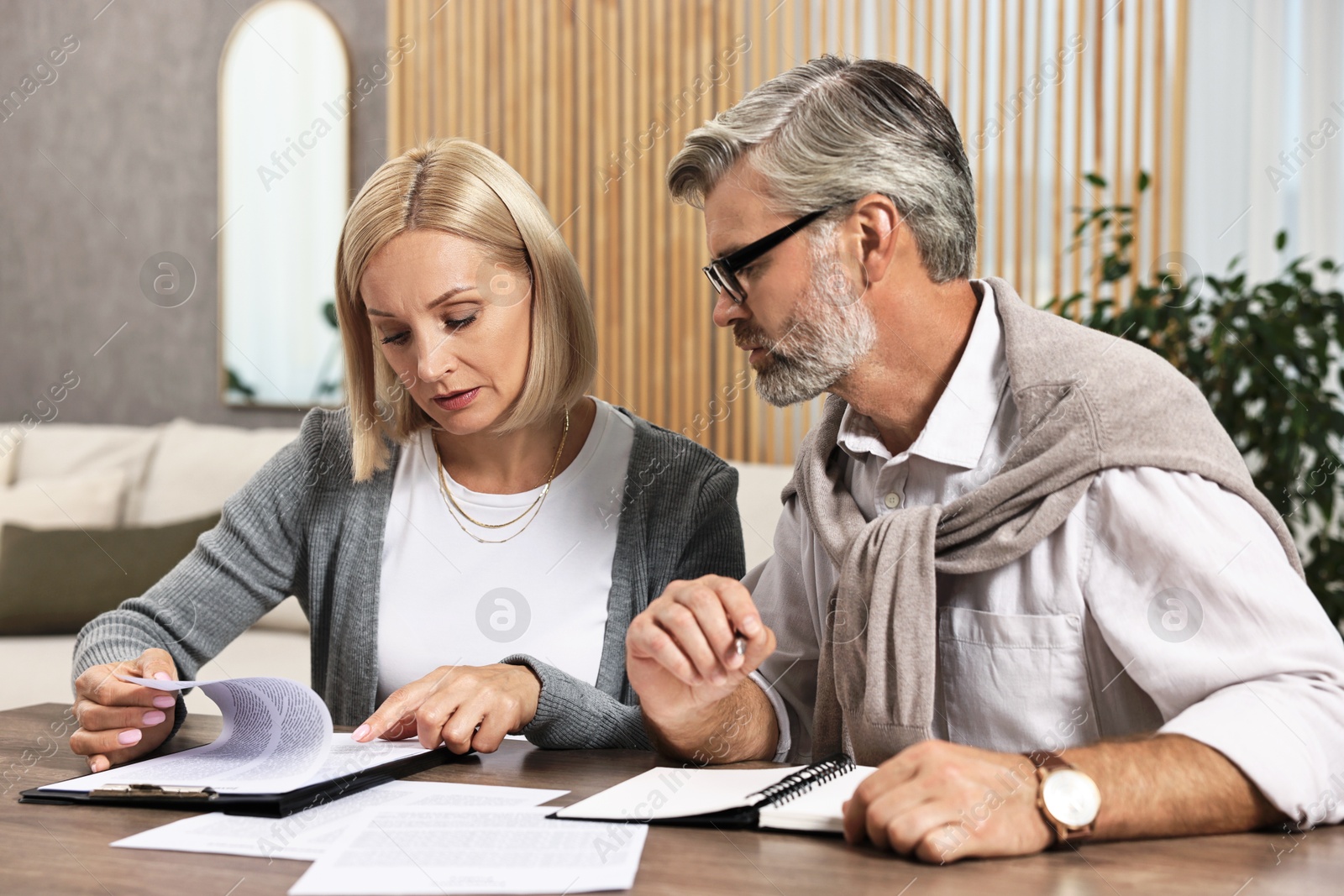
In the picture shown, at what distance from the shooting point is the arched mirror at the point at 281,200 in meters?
Answer: 4.04

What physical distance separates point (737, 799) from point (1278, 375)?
2078mm

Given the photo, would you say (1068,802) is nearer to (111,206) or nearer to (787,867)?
(787,867)

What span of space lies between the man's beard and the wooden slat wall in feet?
6.41

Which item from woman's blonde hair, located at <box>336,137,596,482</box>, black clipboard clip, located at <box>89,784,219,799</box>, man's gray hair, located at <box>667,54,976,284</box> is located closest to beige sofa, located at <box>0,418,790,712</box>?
woman's blonde hair, located at <box>336,137,596,482</box>

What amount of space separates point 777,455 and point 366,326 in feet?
6.98

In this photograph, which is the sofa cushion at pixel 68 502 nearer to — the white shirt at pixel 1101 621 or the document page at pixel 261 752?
the document page at pixel 261 752

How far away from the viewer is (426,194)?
1508 millimetres

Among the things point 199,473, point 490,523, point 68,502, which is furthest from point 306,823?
point 68,502

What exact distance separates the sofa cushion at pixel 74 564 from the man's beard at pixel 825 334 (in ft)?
7.31

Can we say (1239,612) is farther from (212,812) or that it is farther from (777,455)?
(777,455)

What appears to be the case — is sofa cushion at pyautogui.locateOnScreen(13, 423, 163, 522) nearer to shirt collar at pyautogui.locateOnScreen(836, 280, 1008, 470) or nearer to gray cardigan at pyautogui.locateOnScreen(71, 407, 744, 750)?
gray cardigan at pyautogui.locateOnScreen(71, 407, 744, 750)

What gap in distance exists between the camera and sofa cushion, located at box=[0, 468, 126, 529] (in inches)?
127

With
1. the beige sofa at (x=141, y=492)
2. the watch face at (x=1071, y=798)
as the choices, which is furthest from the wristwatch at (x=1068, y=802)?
the beige sofa at (x=141, y=492)

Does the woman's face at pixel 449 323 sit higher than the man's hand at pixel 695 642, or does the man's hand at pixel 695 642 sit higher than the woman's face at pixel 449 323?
the woman's face at pixel 449 323
